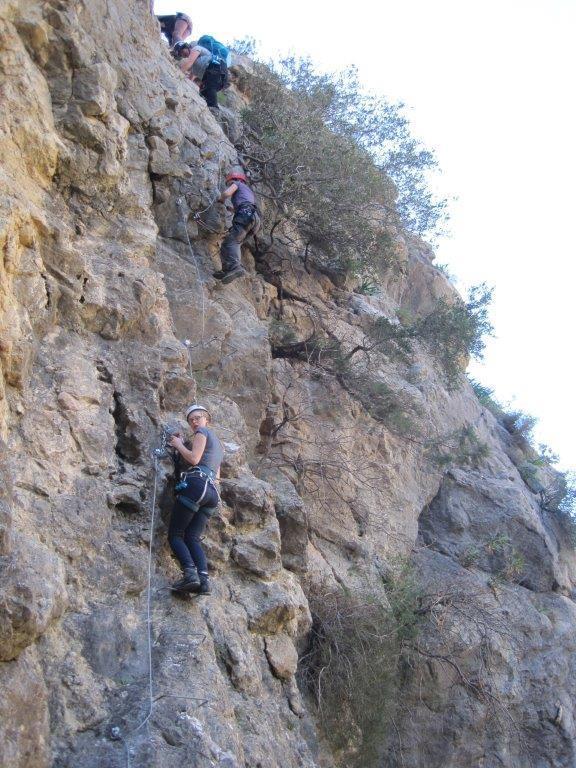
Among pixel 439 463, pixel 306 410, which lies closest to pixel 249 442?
pixel 306 410

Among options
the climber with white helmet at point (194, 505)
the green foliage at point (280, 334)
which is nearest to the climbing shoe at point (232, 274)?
the green foliage at point (280, 334)

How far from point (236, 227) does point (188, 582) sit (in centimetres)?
528

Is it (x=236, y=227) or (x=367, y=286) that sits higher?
(x=367, y=286)

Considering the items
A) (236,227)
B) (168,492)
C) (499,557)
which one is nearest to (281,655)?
(168,492)

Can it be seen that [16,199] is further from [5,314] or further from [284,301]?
[284,301]

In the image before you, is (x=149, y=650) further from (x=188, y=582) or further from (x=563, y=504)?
(x=563, y=504)

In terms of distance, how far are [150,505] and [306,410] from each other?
14.6 ft

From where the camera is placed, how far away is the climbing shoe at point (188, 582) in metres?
5.86

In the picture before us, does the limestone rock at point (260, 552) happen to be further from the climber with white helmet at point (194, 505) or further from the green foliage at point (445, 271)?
the green foliage at point (445, 271)

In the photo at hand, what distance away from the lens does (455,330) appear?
12.4 m

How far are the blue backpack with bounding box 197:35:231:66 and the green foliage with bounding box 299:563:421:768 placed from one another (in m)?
8.60

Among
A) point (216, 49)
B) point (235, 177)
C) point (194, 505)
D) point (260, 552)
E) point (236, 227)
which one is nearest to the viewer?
point (194, 505)

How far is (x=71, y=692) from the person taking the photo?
4734mm

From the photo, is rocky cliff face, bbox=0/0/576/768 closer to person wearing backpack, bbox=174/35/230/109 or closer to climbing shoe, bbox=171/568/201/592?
climbing shoe, bbox=171/568/201/592
